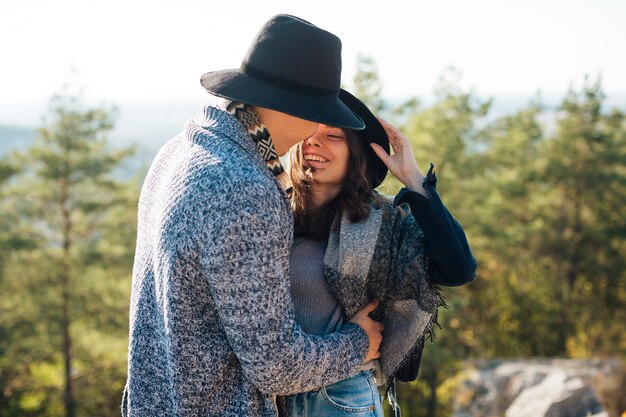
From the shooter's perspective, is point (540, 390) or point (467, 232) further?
point (467, 232)

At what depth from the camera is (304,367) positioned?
1.49 meters

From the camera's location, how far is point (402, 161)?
226cm

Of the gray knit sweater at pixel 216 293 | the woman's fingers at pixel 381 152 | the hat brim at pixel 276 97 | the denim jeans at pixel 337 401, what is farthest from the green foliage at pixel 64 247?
the hat brim at pixel 276 97

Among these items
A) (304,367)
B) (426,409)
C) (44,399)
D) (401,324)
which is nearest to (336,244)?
(401,324)

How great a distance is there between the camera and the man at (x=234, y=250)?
1.35m

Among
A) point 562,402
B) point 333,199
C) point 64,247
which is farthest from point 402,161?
point 64,247

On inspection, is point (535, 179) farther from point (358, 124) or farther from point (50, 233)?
point (358, 124)

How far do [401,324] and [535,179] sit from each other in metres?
18.9

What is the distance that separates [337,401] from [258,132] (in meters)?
0.93

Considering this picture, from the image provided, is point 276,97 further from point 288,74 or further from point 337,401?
point 337,401

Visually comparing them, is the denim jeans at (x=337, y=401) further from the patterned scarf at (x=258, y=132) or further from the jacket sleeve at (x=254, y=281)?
the patterned scarf at (x=258, y=132)

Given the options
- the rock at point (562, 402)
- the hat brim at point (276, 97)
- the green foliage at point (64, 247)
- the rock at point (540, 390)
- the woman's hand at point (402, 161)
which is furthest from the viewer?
the green foliage at point (64, 247)

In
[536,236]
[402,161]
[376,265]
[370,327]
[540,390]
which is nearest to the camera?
[370,327]

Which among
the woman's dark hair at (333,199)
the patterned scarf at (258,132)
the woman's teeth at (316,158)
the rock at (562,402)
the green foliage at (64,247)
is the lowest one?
the green foliage at (64,247)
